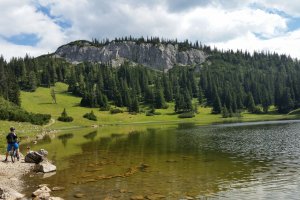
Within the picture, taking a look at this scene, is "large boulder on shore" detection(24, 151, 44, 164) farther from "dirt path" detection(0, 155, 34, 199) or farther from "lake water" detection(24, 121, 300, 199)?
"lake water" detection(24, 121, 300, 199)

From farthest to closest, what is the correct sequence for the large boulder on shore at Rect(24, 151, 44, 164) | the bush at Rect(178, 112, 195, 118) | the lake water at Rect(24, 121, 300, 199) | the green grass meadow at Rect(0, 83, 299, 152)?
the bush at Rect(178, 112, 195, 118)
the green grass meadow at Rect(0, 83, 299, 152)
the large boulder on shore at Rect(24, 151, 44, 164)
the lake water at Rect(24, 121, 300, 199)

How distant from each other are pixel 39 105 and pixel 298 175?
16307cm

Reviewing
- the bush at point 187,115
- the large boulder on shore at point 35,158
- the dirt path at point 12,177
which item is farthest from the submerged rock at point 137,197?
the bush at point 187,115

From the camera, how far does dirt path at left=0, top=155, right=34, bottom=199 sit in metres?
27.1

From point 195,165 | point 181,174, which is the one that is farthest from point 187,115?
point 181,174

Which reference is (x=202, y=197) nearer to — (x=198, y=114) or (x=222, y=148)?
(x=222, y=148)

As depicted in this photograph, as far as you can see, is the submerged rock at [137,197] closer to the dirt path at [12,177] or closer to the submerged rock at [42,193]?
the submerged rock at [42,193]

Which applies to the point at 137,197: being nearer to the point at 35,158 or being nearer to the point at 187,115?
the point at 35,158

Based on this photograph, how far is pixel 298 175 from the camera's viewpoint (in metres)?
33.0

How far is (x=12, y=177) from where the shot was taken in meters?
35.5

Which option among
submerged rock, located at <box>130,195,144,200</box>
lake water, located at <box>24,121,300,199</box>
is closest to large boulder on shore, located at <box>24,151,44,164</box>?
lake water, located at <box>24,121,300,199</box>

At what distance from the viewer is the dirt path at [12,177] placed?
2709 centimetres

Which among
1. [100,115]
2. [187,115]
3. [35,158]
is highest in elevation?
[100,115]

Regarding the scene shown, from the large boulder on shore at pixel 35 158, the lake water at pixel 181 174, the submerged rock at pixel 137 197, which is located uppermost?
the large boulder on shore at pixel 35 158
